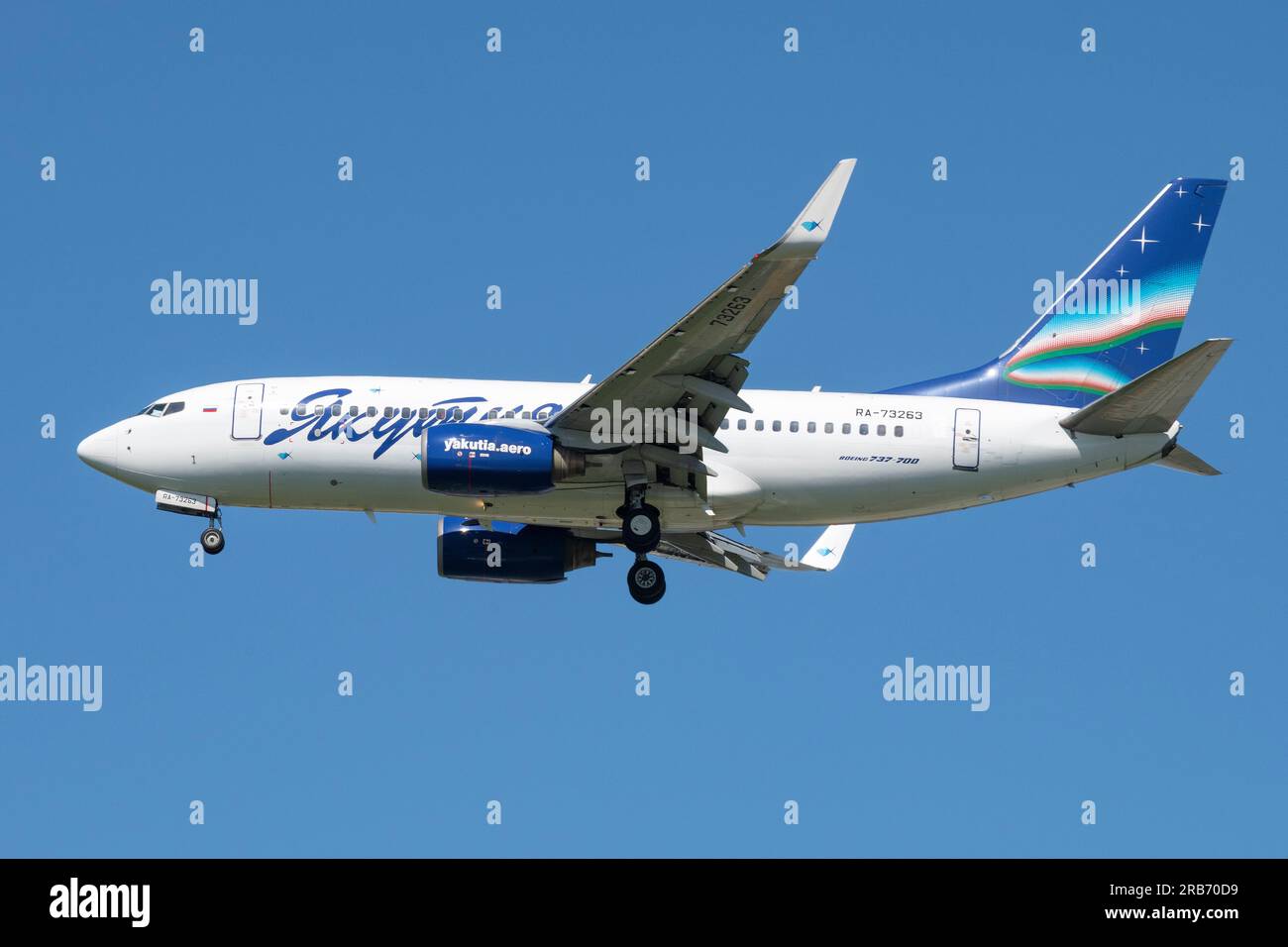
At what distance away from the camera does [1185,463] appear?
40.6 m

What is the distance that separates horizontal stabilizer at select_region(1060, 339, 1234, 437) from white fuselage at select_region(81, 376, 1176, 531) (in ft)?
1.04

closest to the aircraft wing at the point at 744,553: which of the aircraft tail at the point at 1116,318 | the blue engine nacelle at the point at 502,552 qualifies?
the blue engine nacelle at the point at 502,552

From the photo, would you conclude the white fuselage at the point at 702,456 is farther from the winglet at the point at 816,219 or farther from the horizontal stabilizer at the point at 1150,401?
the winglet at the point at 816,219

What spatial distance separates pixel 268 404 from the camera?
41375 mm

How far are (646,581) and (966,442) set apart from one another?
7759 millimetres

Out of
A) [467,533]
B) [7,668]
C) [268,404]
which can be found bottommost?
[7,668]

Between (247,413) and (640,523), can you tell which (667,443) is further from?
(247,413)

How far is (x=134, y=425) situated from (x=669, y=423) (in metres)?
12.5

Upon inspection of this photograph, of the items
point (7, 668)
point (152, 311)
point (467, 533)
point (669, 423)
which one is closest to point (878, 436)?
point (669, 423)

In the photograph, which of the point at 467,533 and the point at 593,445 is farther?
the point at 467,533

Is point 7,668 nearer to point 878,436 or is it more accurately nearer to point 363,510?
point 363,510

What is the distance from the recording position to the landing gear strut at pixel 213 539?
4200 centimetres

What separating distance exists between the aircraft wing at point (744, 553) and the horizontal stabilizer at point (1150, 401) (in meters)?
8.11

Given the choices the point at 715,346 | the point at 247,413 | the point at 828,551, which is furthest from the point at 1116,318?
the point at 247,413
